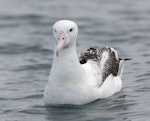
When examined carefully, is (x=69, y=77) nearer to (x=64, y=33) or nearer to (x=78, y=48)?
(x=64, y=33)

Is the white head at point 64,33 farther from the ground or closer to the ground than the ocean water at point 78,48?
farther from the ground

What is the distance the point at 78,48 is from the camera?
19.7m

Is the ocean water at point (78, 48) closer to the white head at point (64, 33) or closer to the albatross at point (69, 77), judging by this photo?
the albatross at point (69, 77)

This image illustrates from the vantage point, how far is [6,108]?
45.0 ft

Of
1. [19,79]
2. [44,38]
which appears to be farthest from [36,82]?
[44,38]

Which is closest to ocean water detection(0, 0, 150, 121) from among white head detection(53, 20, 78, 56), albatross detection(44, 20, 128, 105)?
albatross detection(44, 20, 128, 105)

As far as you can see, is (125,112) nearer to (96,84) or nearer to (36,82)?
(96,84)

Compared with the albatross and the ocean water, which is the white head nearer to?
the albatross

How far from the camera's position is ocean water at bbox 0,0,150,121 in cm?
1333

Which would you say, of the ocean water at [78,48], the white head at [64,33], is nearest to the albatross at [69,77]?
the white head at [64,33]

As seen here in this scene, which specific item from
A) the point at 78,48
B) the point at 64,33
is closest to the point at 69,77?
the point at 64,33

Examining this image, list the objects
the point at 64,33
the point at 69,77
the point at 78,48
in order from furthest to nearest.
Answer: the point at 78,48, the point at 69,77, the point at 64,33

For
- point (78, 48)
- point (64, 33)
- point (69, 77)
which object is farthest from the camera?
point (78, 48)

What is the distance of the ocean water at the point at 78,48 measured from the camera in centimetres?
1333
